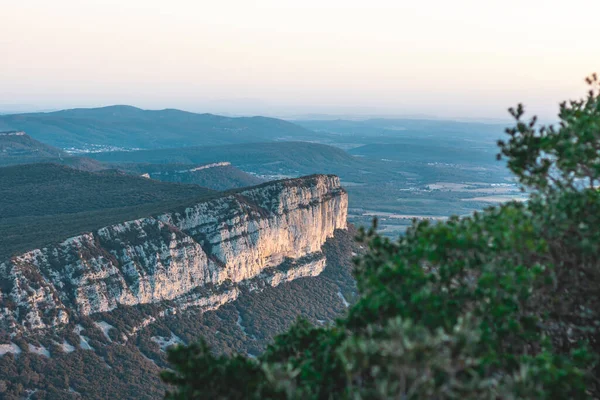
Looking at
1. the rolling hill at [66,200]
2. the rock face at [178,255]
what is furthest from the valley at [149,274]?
the rolling hill at [66,200]

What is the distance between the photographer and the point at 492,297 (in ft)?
58.5

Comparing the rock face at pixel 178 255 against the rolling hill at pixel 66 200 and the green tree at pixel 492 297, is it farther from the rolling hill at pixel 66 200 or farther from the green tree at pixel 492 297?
the green tree at pixel 492 297

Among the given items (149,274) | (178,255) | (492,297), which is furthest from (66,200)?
(492,297)

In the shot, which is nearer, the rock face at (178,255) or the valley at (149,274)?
the valley at (149,274)

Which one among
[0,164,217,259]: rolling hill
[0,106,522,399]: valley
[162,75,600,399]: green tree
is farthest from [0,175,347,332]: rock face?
[162,75,600,399]: green tree

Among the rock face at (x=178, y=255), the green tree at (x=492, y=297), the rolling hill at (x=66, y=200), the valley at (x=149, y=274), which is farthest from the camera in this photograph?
the rolling hill at (x=66, y=200)

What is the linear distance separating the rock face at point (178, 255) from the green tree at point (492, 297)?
41.7m

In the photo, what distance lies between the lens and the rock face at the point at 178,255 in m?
57.5

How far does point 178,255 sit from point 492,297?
5751 centimetres

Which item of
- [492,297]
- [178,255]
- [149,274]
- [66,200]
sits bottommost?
[149,274]

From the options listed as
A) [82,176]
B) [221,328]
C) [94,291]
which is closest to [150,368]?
[94,291]

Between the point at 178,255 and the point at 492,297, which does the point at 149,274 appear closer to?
the point at 178,255

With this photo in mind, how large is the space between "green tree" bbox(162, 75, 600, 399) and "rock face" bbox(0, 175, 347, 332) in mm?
41668

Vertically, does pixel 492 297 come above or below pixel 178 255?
above
